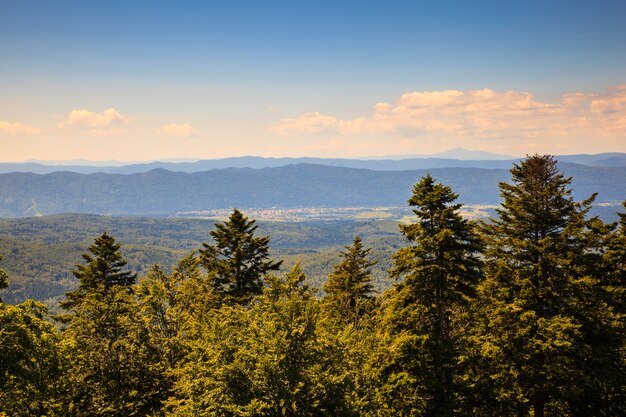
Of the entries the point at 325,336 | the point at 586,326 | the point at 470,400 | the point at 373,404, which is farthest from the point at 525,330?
the point at 325,336

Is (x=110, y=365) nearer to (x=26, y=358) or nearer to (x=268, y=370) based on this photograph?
(x=26, y=358)

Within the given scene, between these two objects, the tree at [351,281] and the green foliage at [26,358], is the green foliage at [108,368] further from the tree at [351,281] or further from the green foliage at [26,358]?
the tree at [351,281]

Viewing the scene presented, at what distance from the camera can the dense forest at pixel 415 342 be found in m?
18.5

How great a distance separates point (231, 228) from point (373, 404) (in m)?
19.6

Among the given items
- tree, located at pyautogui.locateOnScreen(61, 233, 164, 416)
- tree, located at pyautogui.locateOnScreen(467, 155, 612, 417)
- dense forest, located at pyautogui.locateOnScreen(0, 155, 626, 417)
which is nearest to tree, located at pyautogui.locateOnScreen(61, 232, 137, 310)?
tree, located at pyautogui.locateOnScreen(61, 233, 164, 416)

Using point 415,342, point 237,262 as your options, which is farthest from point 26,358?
point 237,262

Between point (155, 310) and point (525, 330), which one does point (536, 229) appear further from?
point (155, 310)

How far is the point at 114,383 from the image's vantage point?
72.0ft

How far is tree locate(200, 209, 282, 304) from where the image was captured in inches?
1387

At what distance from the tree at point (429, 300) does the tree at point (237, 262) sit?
50.2 feet

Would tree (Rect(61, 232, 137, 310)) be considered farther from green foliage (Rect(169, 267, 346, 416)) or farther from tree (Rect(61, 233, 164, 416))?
green foliage (Rect(169, 267, 346, 416))

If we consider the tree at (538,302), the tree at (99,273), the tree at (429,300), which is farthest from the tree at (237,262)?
the tree at (538,302)

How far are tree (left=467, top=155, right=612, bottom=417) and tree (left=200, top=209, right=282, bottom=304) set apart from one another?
17.9 meters

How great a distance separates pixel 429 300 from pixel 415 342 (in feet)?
7.70
